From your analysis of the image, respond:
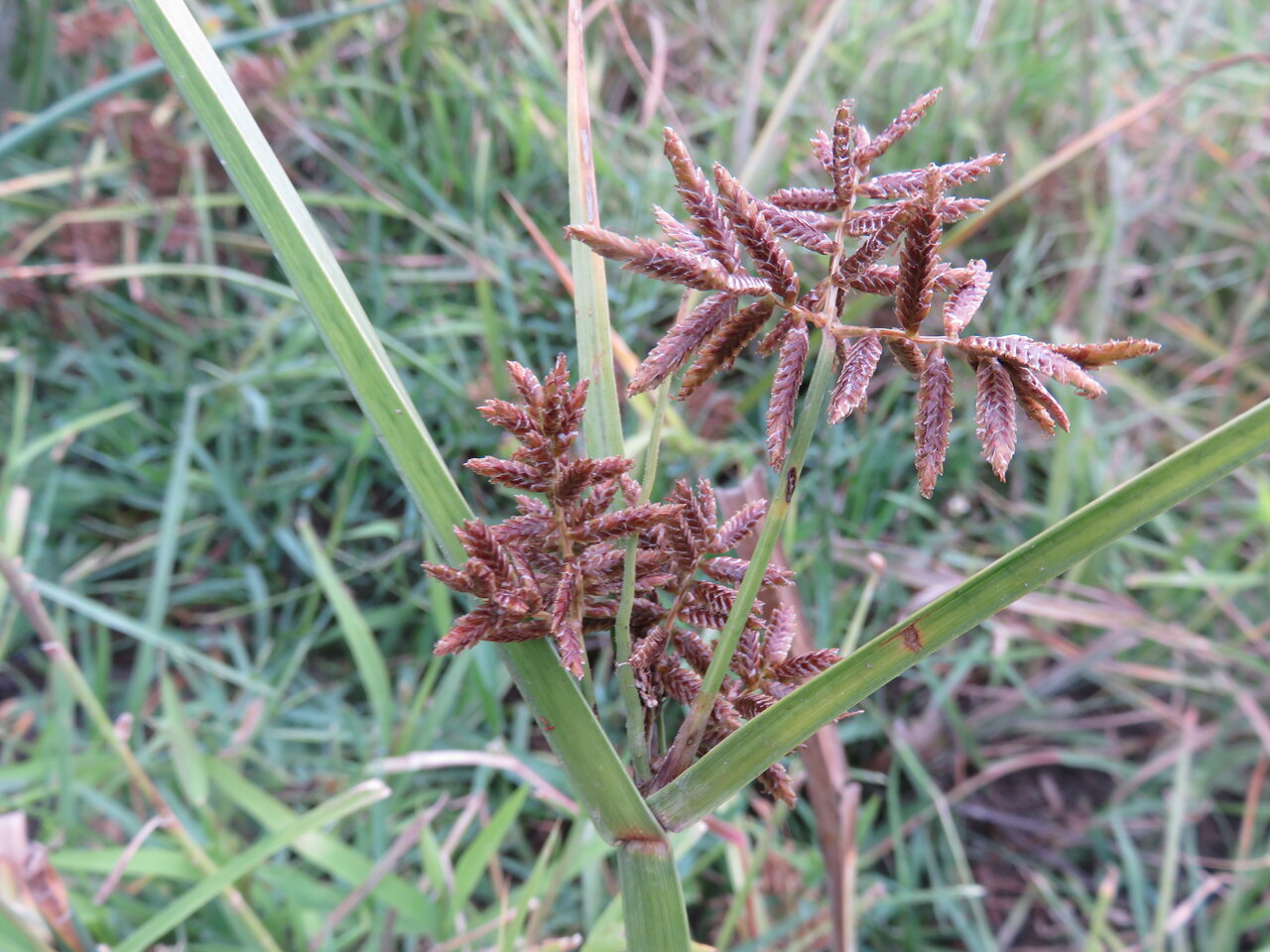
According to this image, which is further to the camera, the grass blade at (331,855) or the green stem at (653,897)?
the grass blade at (331,855)

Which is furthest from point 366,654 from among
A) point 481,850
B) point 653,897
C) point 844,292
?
point 844,292

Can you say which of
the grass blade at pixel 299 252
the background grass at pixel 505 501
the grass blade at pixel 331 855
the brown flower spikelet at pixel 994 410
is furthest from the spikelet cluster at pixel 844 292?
the grass blade at pixel 331 855

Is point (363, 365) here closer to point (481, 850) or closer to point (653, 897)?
point (653, 897)

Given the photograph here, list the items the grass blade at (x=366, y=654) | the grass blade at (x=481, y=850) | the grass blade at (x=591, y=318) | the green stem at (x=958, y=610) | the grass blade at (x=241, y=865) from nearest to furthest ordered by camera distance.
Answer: the green stem at (x=958, y=610), the grass blade at (x=591, y=318), the grass blade at (x=241, y=865), the grass blade at (x=481, y=850), the grass blade at (x=366, y=654)

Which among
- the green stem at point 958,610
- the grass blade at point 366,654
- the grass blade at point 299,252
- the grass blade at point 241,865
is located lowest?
the grass blade at point 366,654

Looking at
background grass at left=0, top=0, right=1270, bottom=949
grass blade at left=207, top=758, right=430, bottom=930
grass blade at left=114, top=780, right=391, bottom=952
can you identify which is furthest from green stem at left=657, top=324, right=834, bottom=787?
grass blade at left=207, top=758, right=430, bottom=930

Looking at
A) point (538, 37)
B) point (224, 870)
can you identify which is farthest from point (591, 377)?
point (538, 37)

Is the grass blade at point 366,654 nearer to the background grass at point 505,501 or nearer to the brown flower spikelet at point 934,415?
the background grass at point 505,501
